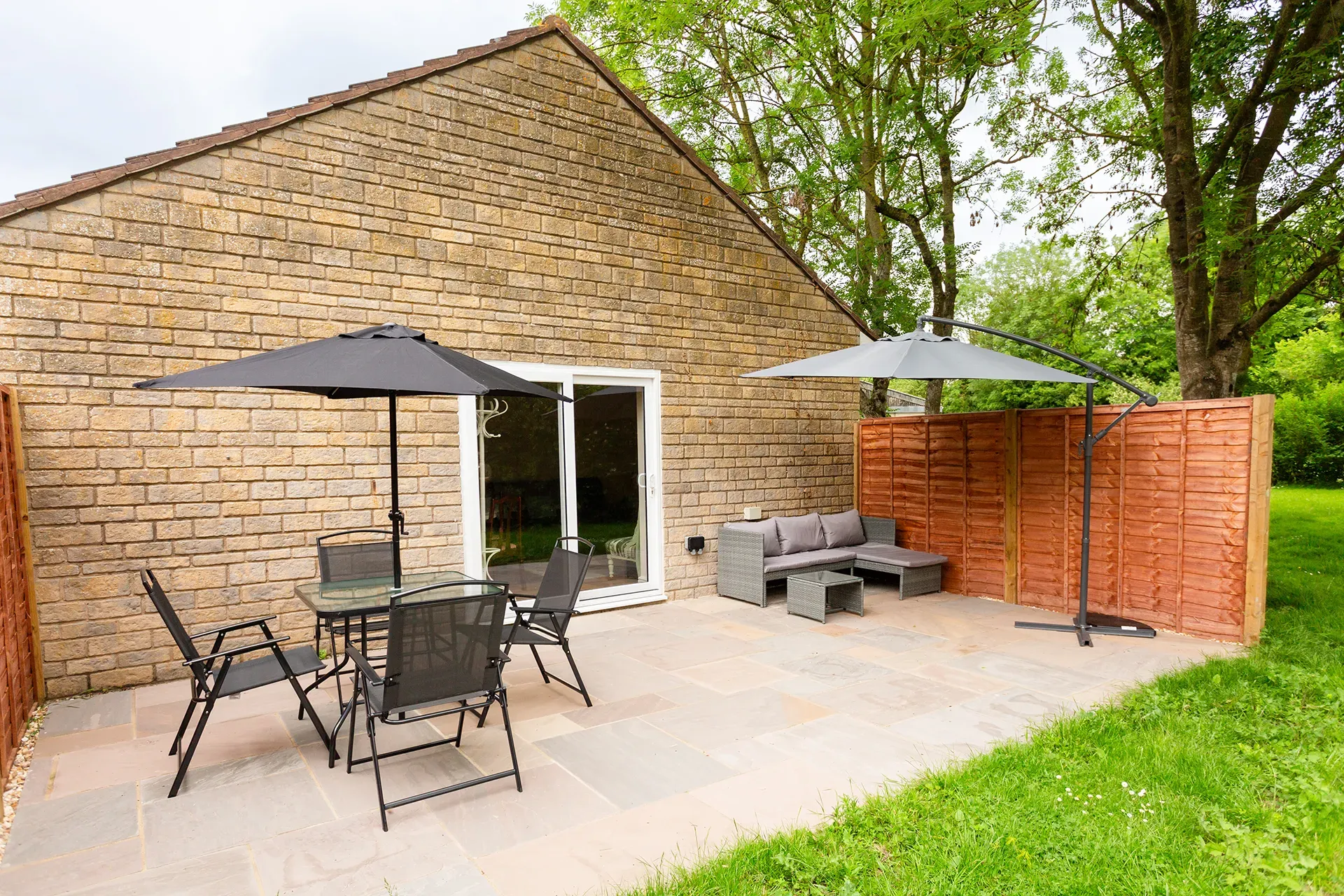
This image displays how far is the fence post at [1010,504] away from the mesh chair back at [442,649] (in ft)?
17.8

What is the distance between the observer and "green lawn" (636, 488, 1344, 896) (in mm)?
2576

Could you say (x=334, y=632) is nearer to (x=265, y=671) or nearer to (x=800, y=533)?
(x=265, y=671)

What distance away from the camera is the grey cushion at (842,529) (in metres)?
7.91

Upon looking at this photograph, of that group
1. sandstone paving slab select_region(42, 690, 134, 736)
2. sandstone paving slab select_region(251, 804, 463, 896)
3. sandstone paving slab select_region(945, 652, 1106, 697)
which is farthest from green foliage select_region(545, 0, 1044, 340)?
sandstone paving slab select_region(42, 690, 134, 736)

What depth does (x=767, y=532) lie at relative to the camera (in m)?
7.46

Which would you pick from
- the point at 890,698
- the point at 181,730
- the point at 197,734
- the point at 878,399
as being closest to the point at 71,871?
the point at 197,734

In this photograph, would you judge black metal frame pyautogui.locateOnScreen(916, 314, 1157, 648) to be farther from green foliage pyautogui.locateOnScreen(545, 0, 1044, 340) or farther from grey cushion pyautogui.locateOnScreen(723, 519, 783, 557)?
green foliage pyautogui.locateOnScreen(545, 0, 1044, 340)

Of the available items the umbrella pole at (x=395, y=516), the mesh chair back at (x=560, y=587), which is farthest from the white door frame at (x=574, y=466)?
the umbrella pole at (x=395, y=516)

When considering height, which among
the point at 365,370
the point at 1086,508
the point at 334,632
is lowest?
the point at 334,632

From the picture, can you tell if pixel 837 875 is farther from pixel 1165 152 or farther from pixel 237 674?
pixel 1165 152

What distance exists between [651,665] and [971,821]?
2.70 metres

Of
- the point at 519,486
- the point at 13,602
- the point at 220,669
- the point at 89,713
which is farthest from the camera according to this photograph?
the point at 519,486

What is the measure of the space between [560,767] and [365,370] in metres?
2.10

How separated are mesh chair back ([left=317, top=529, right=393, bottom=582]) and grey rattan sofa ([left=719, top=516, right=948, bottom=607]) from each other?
3511mm
